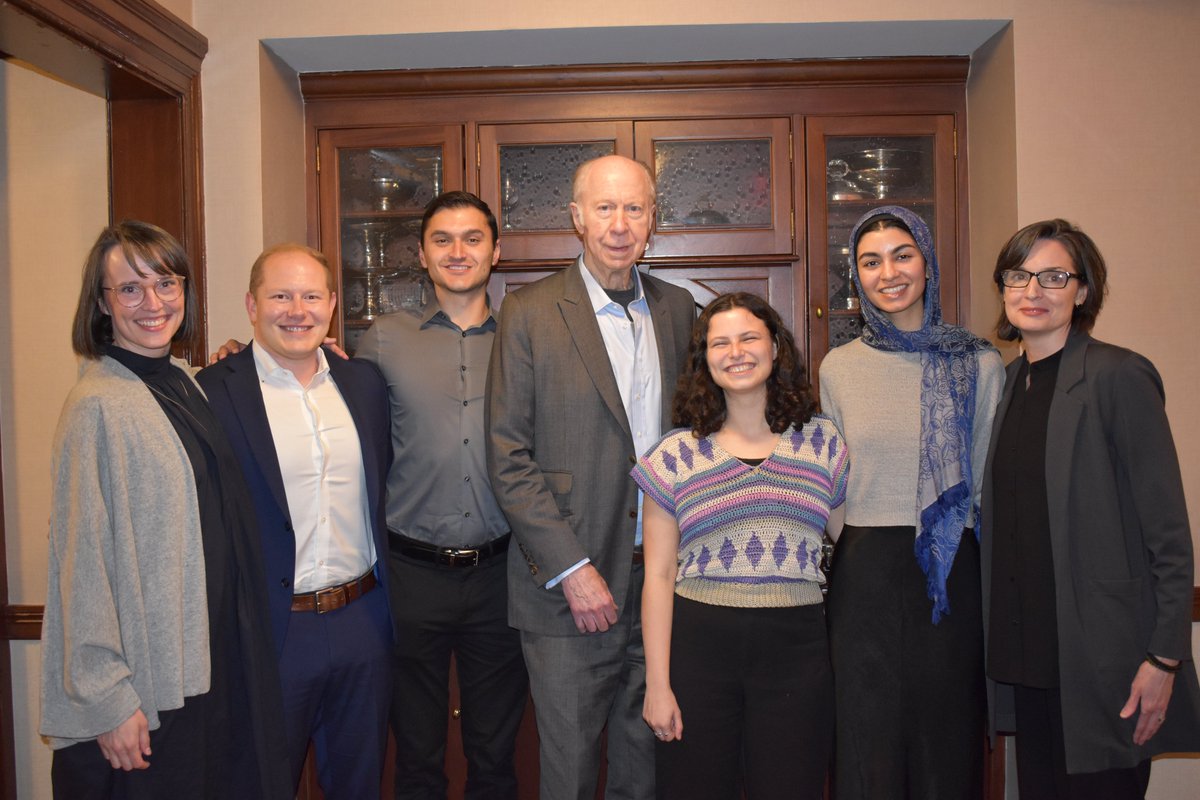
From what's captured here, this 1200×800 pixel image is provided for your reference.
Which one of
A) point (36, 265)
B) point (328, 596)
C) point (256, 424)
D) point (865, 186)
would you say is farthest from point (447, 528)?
point (865, 186)

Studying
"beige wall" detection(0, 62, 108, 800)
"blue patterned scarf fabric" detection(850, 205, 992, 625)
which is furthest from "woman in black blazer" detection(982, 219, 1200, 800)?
"beige wall" detection(0, 62, 108, 800)

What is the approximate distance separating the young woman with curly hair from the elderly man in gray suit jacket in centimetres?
19

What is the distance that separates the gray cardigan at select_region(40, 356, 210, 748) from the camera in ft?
5.29

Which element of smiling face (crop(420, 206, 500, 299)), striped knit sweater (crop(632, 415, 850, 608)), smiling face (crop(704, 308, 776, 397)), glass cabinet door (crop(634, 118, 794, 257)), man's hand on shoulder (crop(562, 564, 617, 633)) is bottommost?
man's hand on shoulder (crop(562, 564, 617, 633))

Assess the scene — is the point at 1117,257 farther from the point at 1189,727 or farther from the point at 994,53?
the point at 1189,727

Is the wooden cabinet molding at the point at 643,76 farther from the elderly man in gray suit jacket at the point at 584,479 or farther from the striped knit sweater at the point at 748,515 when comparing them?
→ the striped knit sweater at the point at 748,515

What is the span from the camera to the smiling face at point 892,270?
80.9 inches

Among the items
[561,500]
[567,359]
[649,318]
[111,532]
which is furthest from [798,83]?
[111,532]

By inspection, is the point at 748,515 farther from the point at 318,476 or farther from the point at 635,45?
the point at 635,45

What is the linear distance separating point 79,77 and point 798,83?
7.68 ft

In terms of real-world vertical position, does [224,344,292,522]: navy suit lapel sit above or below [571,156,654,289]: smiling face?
below

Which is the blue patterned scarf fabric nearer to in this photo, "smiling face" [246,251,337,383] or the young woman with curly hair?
the young woman with curly hair

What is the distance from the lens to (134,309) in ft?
5.82

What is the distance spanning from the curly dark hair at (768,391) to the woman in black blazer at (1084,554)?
0.49 metres
